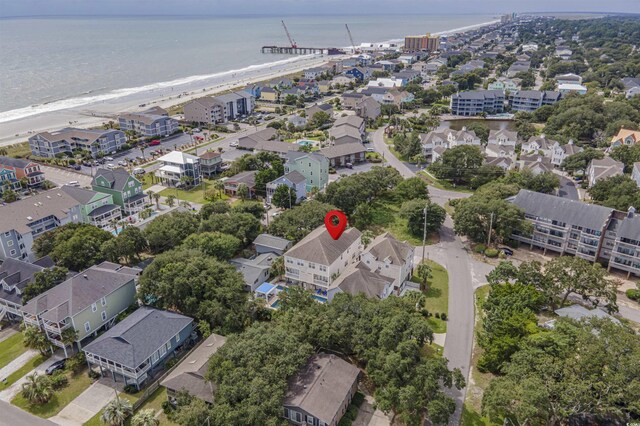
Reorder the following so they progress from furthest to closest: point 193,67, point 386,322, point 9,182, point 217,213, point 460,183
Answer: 1. point 193,67
2. point 460,183
3. point 9,182
4. point 217,213
5. point 386,322

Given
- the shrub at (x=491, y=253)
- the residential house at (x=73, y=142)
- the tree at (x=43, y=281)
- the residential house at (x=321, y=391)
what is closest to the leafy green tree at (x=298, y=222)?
the shrub at (x=491, y=253)

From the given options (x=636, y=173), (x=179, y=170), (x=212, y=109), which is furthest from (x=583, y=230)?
(x=212, y=109)

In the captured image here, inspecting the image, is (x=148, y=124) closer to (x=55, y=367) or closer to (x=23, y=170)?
(x=23, y=170)

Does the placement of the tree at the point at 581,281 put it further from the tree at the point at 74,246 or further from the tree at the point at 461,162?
the tree at the point at 74,246

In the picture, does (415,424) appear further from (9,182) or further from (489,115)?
(489,115)

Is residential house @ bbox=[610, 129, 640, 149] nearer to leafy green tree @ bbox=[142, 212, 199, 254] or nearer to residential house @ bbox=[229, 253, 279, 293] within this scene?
residential house @ bbox=[229, 253, 279, 293]

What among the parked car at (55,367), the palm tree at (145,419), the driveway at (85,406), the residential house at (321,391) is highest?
the residential house at (321,391)

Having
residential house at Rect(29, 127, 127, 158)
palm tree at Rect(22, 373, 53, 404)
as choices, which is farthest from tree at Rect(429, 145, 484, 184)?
residential house at Rect(29, 127, 127, 158)

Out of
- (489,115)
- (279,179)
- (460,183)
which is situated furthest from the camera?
(489,115)

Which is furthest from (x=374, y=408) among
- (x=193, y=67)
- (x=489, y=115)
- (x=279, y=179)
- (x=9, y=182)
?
(x=193, y=67)
